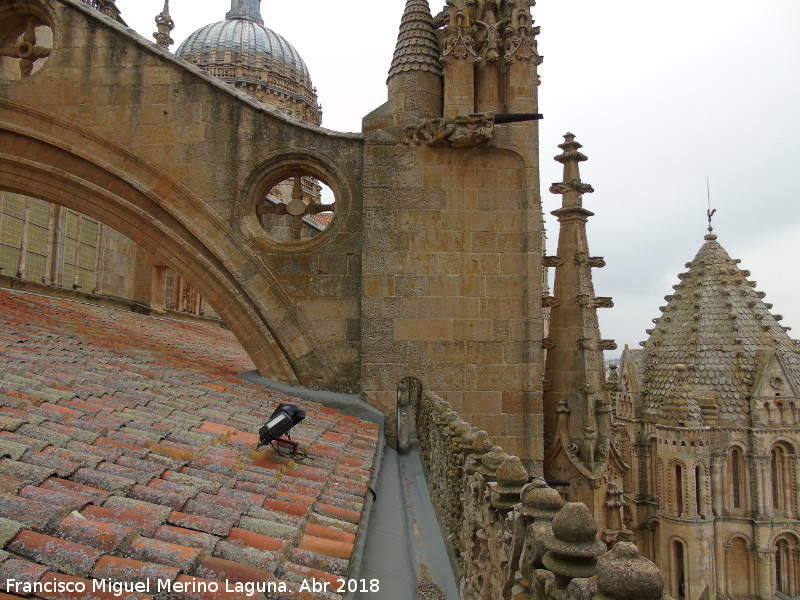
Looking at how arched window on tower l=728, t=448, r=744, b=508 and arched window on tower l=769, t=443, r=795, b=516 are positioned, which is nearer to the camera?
arched window on tower l=769, t=443, r=795, b=516

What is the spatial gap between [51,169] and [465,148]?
200 inches

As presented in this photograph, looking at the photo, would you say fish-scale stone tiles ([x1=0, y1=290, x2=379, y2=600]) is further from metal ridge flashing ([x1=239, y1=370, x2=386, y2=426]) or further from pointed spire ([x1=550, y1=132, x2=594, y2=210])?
pointed spire ([x1=550, y1=132, x2=594, y2=210])

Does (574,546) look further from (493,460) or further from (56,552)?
(56,552)

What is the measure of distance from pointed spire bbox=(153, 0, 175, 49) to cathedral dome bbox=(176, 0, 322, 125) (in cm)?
1163

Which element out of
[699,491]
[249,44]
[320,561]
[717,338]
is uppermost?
[249,44]

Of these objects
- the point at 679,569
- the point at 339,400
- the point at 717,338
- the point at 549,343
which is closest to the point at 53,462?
the point at 339,400

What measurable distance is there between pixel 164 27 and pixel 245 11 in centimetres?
2223

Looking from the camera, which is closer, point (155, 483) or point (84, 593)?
point (84, 593)

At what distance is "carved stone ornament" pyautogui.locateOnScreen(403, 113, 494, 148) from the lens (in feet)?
22.6

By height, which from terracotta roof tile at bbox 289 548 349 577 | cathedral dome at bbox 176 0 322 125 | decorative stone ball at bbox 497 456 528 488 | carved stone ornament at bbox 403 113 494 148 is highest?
cathedral dome at bbox 176 0 322 125

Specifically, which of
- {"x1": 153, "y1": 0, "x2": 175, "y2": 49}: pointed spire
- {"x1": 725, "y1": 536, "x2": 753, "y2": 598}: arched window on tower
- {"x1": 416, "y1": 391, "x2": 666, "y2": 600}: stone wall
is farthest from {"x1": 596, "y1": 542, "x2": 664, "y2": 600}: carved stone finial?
{"x1": 725, "y1": 536, "x2": 753, "y2": 598}: arched window on tower

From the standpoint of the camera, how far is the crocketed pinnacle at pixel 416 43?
300 inches

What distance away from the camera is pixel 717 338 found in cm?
2827

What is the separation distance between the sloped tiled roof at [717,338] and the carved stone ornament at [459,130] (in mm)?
23934
